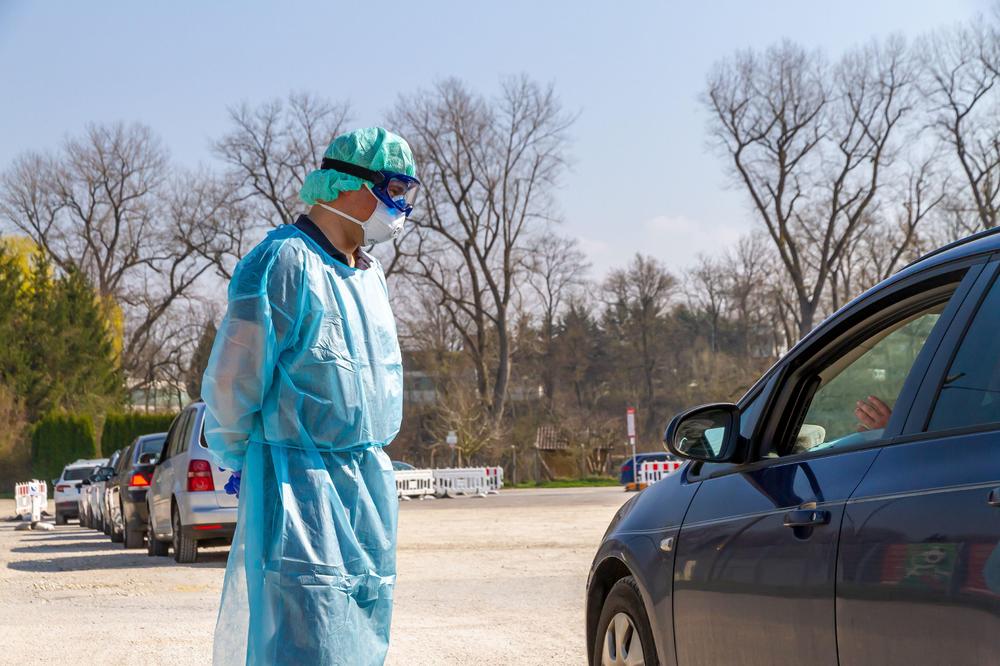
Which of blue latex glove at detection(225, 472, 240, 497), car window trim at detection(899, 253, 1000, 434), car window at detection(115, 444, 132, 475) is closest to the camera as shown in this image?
car window trim at detection(899, 253, 1000, 434)

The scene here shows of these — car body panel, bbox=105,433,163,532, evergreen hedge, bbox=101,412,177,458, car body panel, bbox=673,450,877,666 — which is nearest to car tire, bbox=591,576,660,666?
car body panel, bbox=673,450,877,666

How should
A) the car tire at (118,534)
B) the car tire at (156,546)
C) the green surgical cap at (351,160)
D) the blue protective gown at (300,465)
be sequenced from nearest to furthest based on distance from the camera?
1. the blue protective gown at (300,465)
2. the green surgical cap at (351,160)
3. the car tire at (156,546)
4. the car tire at (118,534)

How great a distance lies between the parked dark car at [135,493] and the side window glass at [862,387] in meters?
14.7

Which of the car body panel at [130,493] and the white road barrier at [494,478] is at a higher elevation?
the white road barrier at [494,478]

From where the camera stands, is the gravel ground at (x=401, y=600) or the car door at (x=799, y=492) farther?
the gravel ground at (x=401, y=600)

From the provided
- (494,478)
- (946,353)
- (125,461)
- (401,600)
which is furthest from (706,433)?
(494,478)

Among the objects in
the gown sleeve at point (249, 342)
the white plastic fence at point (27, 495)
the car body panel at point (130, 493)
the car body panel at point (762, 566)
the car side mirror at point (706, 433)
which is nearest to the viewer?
the car body panel at point (762, 566)

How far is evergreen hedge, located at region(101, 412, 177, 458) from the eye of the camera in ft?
192

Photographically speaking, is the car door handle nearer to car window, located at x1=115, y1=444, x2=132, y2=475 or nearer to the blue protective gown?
the blue protective gown

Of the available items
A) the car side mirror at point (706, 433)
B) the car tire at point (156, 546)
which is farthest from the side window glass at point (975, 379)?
the car tire at point (156, 546)

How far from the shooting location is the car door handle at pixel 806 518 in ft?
11.3

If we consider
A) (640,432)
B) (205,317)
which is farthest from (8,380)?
(640,432)

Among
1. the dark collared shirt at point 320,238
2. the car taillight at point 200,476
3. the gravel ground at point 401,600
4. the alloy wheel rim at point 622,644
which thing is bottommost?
the gravel ground at point 401,600

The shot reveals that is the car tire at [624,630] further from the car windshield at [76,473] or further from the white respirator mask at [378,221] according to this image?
the car windshield at [76,473]
